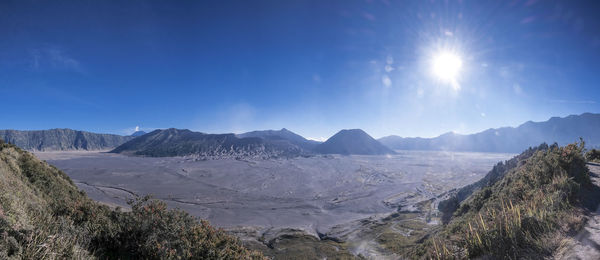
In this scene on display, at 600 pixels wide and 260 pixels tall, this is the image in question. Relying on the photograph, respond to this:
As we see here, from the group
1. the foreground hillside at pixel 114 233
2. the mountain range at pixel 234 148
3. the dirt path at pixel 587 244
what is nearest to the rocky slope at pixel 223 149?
the mountain range at pixel 234 148

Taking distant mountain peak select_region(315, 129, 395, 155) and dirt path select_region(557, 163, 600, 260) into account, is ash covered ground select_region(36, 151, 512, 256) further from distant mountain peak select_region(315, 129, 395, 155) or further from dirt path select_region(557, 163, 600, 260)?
distant mountain peak select_region(315, 129, 395, 155)

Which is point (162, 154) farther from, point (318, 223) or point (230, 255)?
point (230, 255)

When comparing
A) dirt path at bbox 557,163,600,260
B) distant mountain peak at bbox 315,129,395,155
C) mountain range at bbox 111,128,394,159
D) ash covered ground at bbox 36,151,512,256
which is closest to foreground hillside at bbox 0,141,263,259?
dirt path at bbox 557,163,600,260

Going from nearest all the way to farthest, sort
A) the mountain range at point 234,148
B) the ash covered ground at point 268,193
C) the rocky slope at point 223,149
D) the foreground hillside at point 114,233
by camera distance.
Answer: the foreground hillside at point 114,233
the ash covered ground at point 268,193
the rocky slope at point 223,149
the mountain range at point 234,148

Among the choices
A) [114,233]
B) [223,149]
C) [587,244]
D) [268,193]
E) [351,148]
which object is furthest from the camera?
[351,148]

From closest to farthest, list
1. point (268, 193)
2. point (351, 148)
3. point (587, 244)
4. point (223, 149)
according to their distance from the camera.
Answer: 1. point (587, 244)
2. point (268, 193)
3. point (223, 149)
4. point (351, 148)

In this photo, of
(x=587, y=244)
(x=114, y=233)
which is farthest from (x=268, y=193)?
(x=587, y=244)

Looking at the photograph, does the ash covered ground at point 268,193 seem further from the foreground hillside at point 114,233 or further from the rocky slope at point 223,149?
the rocky slope at point 223,149

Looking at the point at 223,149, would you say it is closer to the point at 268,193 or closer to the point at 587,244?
the point at 268,193

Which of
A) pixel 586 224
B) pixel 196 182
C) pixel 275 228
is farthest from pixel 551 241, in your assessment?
pixel 196 182

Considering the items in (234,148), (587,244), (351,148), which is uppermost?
(351,148)

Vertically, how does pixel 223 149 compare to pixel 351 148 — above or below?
below
